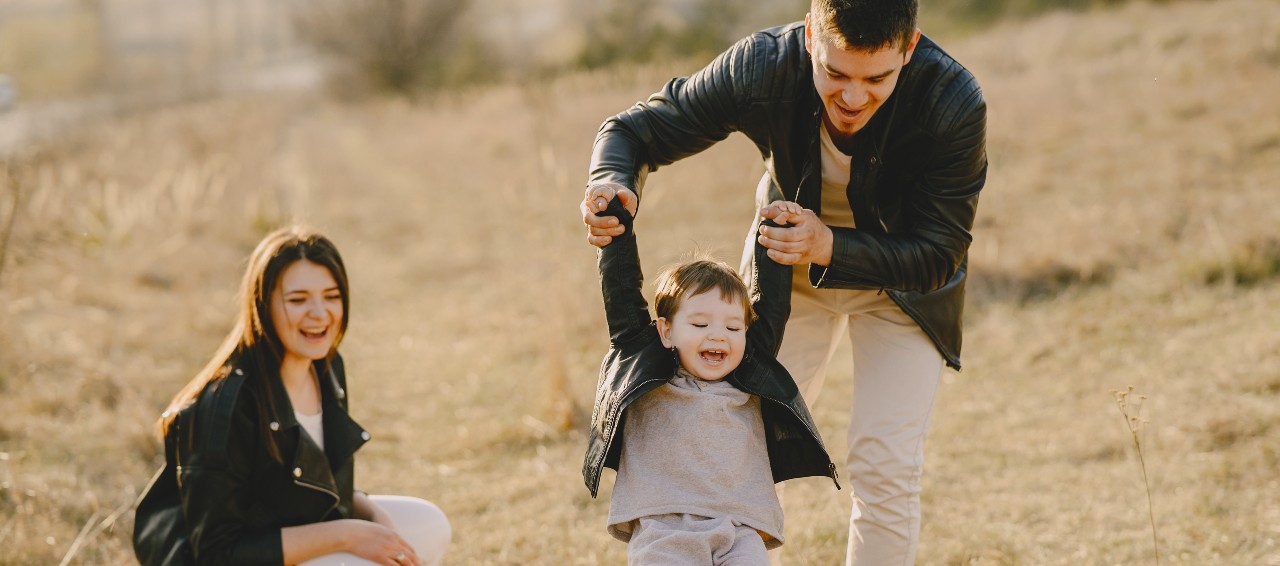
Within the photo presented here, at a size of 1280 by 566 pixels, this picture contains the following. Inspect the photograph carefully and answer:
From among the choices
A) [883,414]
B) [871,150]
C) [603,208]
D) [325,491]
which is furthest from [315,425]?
[871,150]

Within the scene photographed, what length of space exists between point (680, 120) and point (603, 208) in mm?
598

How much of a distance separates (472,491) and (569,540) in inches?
35.1

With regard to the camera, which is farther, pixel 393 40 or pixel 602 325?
pixel 393 40

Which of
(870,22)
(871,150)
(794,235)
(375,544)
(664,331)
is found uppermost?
(870,22)

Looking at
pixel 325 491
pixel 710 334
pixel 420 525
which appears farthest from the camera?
pixel 420 525

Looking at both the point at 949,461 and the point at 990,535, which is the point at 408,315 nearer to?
the point at 949,461

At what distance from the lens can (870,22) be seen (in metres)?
2.62

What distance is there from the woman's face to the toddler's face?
111 cm

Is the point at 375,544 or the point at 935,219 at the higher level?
the point at 935,219

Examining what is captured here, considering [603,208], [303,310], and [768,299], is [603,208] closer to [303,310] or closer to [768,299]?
[768,299]

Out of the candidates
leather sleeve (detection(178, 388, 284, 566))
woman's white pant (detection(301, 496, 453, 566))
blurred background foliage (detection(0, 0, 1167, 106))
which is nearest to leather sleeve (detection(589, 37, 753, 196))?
leather sleeve (detection(178, 388, 284, 566))

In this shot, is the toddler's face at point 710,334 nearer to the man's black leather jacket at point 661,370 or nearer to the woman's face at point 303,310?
the man's black leather jacket at point 661,370

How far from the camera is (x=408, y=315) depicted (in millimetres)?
8859

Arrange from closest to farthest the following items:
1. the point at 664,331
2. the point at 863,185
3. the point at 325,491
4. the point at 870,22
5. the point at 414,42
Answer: the point at 870,22 → the point at 664,331 → the point at 863,185 → the point at 325,491 → the point at 414,42
